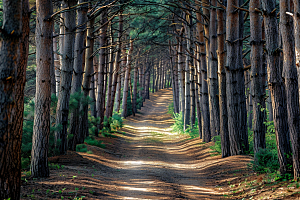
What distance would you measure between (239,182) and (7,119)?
20.0 ft

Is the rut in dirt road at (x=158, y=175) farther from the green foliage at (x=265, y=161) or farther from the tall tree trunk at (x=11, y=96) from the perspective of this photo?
the tall tree trunk at (x=11, y=96)

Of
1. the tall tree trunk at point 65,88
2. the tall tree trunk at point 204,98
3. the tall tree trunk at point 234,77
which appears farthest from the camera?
the tall tree trunk at point 204,98

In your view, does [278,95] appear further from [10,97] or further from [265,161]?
[10,97]

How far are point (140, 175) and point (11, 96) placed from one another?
219 inches

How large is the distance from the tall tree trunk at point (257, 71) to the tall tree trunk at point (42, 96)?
233 inches

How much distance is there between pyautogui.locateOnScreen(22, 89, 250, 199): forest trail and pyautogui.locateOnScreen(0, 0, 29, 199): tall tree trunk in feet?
2.89

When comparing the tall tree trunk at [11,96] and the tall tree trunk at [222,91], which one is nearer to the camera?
the tall tree trunk at [11,96]

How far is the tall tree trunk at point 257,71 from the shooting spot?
28.4 feet

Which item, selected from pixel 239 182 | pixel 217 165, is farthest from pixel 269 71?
pixel 217 165

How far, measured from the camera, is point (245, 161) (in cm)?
955

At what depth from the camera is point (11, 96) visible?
4.50 meters

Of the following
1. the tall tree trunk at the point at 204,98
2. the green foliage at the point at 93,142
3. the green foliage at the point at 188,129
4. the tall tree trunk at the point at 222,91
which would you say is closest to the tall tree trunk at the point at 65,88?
the green foliage at the point at 93,142

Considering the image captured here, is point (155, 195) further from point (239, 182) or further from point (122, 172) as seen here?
point (122, 172)

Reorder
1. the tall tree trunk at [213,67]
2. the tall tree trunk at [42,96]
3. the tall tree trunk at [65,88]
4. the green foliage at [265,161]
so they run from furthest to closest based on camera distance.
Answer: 1. the tall tree trunk at [213,67]
2. the tall tree trunk at [65,88]
3. the green foliage at [265,161]
4. the tall tree trunk at [42,96]
